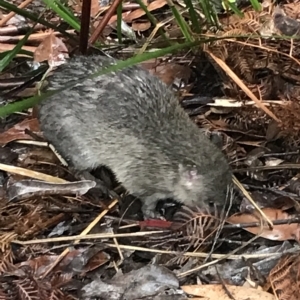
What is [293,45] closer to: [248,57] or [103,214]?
[248,57]

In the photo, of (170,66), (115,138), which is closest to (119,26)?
(170,66)

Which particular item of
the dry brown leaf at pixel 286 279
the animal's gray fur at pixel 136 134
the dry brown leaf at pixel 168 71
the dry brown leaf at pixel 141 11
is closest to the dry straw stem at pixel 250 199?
the animal's gray fur at pixel 136 134

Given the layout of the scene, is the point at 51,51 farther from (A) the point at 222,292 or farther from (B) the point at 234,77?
(A) the point at 222,292

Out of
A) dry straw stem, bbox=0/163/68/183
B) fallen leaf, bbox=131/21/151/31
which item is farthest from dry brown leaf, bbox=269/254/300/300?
fallen leaf, bbox=131/21/151/31

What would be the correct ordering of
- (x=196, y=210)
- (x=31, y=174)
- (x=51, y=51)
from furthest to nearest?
(x=51, y=51), (x=31, y=174), (x=196, y=210)

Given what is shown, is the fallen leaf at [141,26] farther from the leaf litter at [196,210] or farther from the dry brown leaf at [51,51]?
the dry brown leaf at [51,51]

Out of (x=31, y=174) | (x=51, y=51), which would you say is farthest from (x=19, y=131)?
(x=51, y=51)

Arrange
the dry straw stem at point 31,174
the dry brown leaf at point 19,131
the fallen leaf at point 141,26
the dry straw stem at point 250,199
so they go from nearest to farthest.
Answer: the dry straw stem at point 250,199 → the dry straw stem at point 31,174 → the dry brown leaf at point 19,131 → the fallen leaf at point 141,26
